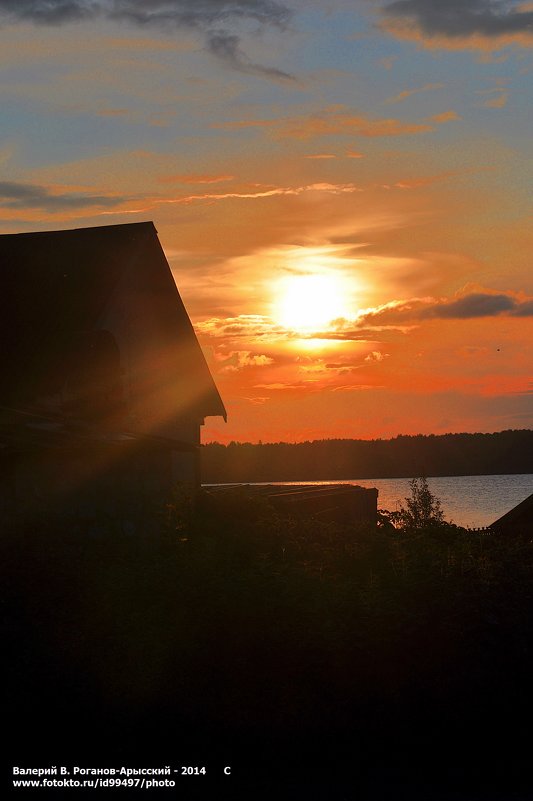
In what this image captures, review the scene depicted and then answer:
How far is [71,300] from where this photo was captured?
72.0ft

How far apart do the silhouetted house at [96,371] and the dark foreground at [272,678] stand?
342cm

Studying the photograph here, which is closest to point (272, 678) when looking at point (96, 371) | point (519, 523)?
point (96, 371)

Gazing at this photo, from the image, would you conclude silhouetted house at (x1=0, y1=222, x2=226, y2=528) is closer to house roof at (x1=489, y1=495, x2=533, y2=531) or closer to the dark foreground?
the dark foreground

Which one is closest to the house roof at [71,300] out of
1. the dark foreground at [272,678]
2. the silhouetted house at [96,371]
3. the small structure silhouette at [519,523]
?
the silhouetted house at [96,371]

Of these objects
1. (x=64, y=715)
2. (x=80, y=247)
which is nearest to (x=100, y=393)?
(x=80, y=247)

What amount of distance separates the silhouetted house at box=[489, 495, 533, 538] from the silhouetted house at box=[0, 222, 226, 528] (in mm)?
9365

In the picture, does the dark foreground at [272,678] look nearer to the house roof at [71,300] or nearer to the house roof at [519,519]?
the house roof at [71,300]

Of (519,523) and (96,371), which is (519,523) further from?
(96,371)

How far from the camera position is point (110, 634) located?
1223cm

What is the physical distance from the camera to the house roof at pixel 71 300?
65.5 feet

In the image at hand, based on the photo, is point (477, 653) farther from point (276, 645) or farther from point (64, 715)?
point (64, 715)

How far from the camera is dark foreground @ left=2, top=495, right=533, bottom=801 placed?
1073 centimetres

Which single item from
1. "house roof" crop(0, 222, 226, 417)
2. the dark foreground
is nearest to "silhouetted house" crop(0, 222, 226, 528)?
"house roof" crop(0, 222, 226, 417)

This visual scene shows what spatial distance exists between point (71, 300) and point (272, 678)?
12810 mm
